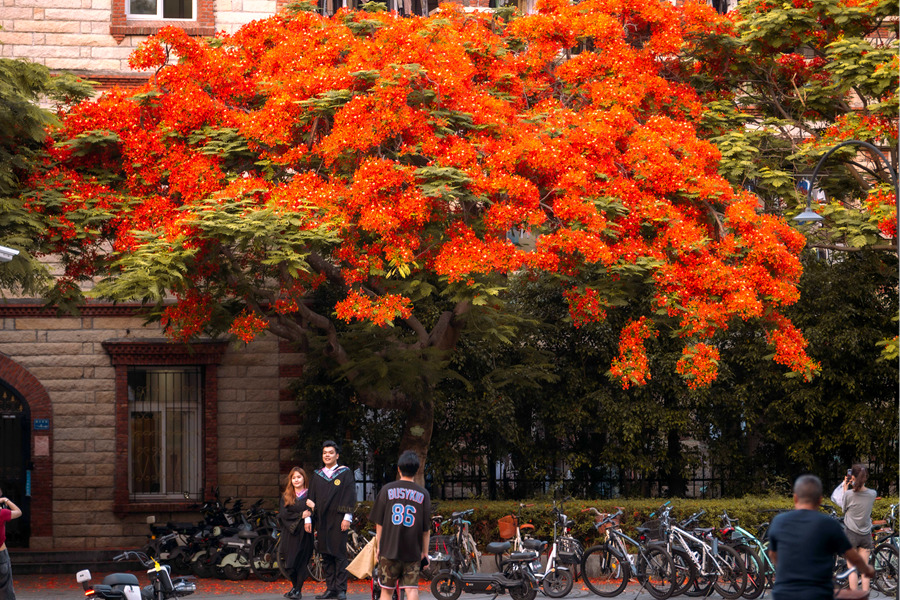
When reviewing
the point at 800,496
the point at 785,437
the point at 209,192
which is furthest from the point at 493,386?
the point at 800,496

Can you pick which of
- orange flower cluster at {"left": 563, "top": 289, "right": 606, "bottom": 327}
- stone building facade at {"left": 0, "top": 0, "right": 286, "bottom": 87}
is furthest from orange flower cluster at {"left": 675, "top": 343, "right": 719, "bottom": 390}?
stone building facade at {"left": 0, "top": 0, "right": 286, "bottom": 87}

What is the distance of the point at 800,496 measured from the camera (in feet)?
24.8

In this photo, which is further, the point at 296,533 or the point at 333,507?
the point at 296,533

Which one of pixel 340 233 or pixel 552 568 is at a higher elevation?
pixel 340 233

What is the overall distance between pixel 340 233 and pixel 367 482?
7137 mm

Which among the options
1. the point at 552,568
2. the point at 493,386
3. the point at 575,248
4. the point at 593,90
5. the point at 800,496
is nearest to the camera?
the point at 800,496

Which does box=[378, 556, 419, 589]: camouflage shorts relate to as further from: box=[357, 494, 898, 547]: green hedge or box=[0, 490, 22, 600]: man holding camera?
box=[357, 494, 898, 547]: green hedge

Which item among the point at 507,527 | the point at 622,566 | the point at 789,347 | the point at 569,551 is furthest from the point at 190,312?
the point at 789,347

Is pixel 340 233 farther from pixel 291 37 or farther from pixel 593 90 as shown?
pixel 593 90

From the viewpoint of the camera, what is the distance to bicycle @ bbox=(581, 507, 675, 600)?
14.2 m

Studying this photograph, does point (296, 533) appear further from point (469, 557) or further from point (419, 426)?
point (419, 426)

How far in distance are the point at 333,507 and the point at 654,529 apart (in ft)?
15.6

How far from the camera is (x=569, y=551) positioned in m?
14.8

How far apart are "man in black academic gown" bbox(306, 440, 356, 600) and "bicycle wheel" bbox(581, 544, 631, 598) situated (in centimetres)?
341
